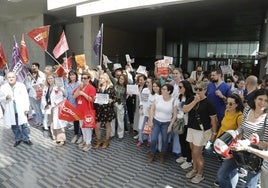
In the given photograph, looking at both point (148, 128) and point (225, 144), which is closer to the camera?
point (225, 144)

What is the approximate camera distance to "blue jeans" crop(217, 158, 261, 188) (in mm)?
2783

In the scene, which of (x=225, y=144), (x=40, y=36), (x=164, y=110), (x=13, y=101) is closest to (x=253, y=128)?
(x=225, y=144)

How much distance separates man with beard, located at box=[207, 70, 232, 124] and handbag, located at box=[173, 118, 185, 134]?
794mm

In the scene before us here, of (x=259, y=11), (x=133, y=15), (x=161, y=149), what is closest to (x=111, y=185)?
(x=161, y=149)

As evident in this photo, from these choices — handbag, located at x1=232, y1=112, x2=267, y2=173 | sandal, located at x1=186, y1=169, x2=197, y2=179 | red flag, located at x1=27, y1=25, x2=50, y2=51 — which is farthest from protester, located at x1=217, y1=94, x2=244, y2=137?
red flag, located at x1=27, y1=25, x2=50, y2=51

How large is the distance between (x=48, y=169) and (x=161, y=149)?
207 cm

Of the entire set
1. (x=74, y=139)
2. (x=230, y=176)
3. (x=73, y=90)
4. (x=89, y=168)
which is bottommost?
(x=89, y=168)

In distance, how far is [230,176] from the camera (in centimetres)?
285

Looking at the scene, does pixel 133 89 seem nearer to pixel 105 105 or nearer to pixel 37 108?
pixel 105 105

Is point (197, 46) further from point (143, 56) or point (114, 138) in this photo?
point (114, 138)

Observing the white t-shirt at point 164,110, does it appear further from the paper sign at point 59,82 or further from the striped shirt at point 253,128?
the paper sign at point 59,82

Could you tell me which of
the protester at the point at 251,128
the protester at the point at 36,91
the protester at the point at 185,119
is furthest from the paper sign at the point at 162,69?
the protester at the point at 36,91

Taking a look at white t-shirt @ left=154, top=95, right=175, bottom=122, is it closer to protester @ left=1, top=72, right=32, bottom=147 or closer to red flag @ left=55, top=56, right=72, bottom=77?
red flag @ left=55, top=56, right=72, bottom=77

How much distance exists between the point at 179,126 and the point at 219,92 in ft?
3.25
